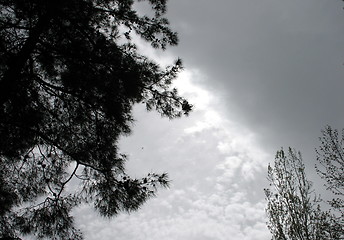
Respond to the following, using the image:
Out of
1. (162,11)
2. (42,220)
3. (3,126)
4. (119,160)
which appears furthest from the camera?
(162,11)

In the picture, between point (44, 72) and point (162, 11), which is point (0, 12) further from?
point (162, 11)

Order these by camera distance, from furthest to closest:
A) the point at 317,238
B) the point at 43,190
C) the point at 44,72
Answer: the point at 317,238
the point at 44,72
the point at 43,190

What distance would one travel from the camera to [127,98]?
5270 millimetres

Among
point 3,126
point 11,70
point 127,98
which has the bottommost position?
point 3,126

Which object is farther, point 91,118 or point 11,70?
point 91,118

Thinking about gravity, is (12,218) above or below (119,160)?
below

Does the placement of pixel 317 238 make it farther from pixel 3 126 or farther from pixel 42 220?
pixel 3 126

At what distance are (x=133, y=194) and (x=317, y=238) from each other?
375 inches

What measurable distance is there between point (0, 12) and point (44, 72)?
1.41m

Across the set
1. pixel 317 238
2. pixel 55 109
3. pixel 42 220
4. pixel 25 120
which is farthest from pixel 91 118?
pixel 317 238

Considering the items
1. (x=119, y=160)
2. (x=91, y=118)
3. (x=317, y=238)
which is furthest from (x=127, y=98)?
(x=317, y=238)

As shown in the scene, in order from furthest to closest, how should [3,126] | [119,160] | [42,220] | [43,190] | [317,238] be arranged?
[317,238] → [119,160] → [43,190] → [42,220] → [3,126]

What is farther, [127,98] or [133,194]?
[127,98]

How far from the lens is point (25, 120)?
13.8 feet
